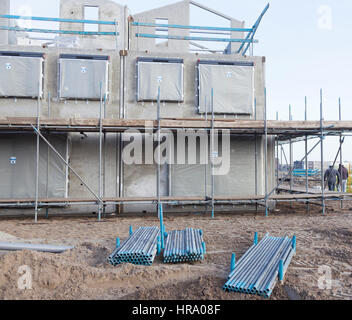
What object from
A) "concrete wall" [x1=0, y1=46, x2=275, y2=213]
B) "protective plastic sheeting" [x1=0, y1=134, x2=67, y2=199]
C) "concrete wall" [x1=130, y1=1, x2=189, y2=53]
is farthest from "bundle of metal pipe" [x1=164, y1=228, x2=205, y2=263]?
"concrete wall" [x1=130, y1=1, x2=189, y2=53]

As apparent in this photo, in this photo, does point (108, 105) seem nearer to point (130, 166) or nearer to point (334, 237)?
point (130, 166)

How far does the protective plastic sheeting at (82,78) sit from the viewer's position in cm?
1092

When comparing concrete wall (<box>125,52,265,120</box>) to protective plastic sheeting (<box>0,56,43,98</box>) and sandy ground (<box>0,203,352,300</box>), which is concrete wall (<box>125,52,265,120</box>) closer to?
protective plastic sheeting (<box>0,56,43,98</box>)

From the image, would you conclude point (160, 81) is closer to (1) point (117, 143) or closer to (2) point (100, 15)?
(1) point (117, 143)

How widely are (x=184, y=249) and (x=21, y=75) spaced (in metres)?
9.04

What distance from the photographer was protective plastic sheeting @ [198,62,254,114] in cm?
1148

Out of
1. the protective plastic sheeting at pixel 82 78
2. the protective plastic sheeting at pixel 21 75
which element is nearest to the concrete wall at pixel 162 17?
the protective plastic sheeting at pixel 82 78

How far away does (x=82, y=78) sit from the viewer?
11.0 m

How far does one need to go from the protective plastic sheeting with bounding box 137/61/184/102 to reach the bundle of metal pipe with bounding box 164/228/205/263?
6.31 metres

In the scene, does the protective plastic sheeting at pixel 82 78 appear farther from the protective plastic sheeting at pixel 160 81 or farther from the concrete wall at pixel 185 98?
the protective plastic sheeting at pixel 160 81
